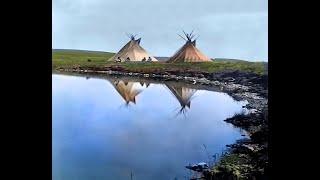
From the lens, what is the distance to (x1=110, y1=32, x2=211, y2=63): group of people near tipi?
4.33 feet

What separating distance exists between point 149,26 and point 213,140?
482mm

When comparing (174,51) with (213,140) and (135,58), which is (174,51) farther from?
(213,140)

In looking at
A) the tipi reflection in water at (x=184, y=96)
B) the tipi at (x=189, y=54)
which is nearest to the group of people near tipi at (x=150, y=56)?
the tipi at (x=189, y=54)

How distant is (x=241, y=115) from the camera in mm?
1414

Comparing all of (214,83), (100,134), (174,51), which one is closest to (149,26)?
(174,51)

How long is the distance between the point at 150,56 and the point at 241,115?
16.1 inches

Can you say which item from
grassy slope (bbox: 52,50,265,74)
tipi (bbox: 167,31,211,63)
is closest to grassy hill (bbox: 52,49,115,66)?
grassy slope (bbox: 52,50,265,74)

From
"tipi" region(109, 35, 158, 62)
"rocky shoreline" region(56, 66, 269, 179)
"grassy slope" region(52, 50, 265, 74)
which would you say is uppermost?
"tipi" region(109, 35, 158, 62)

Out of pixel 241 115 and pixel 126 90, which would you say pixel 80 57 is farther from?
pixel 241 115

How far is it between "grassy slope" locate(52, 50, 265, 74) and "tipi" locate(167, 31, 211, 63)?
0.02 m

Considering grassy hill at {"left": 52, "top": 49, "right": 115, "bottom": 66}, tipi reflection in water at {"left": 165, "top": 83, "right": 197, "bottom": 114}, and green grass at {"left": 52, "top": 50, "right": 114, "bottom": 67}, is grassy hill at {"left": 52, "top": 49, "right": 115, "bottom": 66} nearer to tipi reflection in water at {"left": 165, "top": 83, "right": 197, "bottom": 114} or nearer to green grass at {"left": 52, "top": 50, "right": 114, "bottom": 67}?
green grass at {"left": 52, "top": 50, "right": 114, "bottom": 67}

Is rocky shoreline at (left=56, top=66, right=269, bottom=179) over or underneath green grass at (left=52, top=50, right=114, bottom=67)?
underneath

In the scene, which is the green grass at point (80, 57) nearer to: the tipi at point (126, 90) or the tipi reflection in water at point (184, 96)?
the tipi at point (126, 90)
